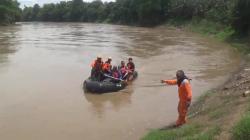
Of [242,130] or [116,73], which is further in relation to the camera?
[116,73]

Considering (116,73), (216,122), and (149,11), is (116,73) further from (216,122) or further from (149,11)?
(149,11)

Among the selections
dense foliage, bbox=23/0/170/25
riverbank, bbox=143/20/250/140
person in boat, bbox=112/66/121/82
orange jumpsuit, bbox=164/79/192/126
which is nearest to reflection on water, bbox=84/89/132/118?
person in boat, bbox=112/66/121/82

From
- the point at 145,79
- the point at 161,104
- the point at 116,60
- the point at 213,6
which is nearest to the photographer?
the point at 161,104

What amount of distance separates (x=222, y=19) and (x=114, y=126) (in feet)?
118

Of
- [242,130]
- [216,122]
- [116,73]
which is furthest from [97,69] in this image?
[242,130]

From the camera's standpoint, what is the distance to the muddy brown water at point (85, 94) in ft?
38.4

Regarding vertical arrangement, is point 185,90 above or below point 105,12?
below

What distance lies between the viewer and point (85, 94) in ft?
53.4

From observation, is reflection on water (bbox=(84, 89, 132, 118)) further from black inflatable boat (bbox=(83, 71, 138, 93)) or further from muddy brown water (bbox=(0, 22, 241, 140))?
black inflatable boat (bbox=(83, 71, 138, 93))

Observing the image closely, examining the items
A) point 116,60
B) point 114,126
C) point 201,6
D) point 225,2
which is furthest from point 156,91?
point 201,6

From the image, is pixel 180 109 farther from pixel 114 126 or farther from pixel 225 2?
pixel 225 2

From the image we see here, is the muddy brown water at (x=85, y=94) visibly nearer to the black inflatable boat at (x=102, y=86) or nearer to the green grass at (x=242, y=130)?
the black inflatable boat at (x=102, y=86)

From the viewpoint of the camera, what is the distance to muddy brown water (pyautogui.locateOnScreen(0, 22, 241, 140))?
38.4 ft

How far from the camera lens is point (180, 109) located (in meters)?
10.2
